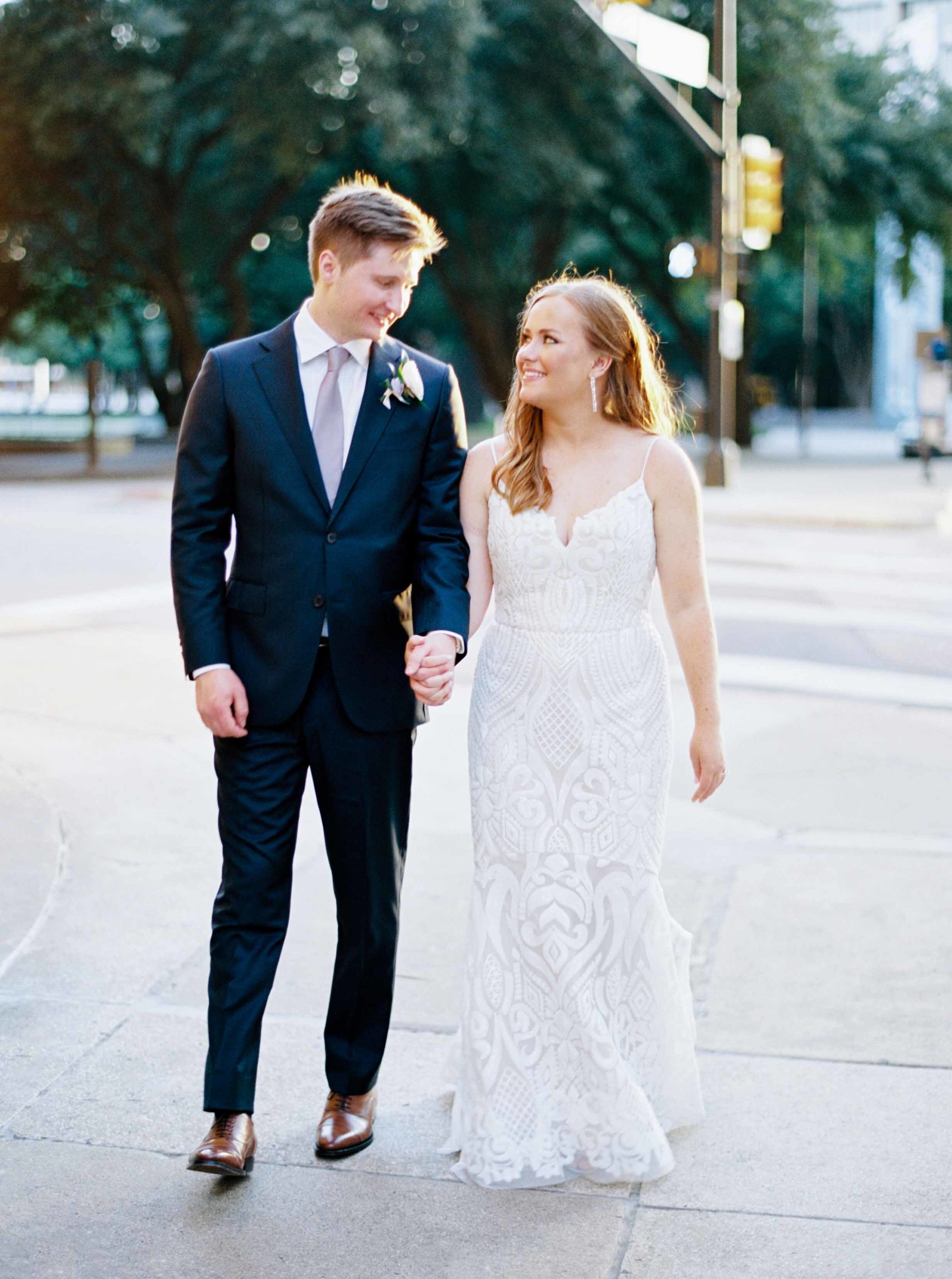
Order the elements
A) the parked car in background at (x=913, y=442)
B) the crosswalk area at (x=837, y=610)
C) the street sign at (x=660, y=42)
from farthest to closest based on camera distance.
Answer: the parked car in background at (x=913, y=442) → the street sign at (x=660, y=42) → the crosswalk area at (x=837, y=610)

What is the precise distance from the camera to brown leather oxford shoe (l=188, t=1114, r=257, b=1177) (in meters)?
3.18

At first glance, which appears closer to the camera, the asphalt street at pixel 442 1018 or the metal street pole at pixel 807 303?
the asphalt street at pixel 442 1018


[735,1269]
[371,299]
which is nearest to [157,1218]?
[735,1269]

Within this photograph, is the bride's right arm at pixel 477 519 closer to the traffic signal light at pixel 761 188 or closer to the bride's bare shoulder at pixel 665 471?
the bride's bare shoulder at pixel 665 471

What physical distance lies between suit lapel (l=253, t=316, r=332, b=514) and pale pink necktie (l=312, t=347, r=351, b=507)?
0.02 m

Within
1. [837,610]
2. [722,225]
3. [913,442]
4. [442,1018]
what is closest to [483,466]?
[442,1018]

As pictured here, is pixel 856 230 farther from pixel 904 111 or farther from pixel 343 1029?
pixel 343 1029

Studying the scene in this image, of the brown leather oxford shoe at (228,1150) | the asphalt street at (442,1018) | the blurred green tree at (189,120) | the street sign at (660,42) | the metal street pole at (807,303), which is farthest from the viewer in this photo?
the metal street pole at (807,303)

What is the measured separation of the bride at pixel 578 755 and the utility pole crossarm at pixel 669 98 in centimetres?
1214

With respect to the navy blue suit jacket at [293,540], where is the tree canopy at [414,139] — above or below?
above

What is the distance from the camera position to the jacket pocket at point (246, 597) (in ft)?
11.0

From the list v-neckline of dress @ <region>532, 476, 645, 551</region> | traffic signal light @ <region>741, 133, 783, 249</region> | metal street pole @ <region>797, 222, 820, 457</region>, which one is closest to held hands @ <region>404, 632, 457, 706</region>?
v-neckline of dress @ <region>532, 476, 645, 551</region>

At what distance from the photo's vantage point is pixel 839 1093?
370cm

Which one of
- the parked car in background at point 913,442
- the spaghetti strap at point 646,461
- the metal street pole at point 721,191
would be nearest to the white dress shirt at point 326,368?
the spaghetti strap at point 646,461
